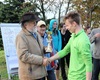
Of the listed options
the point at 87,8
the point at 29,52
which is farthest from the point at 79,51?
the point at 87,8

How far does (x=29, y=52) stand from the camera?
126 inches

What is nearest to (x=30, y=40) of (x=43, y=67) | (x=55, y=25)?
(x=43, y=67)

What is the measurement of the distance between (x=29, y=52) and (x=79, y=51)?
30.6 inches

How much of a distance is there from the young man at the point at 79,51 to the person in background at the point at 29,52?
1.85ft

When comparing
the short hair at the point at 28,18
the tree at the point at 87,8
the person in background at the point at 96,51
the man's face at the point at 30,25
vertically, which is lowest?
the person in background at the point at 96,51

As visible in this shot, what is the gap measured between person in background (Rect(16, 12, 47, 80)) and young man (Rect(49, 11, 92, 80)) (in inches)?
22.2

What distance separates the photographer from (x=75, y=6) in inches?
761

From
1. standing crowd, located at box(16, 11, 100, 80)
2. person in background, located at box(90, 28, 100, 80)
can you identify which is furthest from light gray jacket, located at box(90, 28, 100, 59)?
standing crowd, located at box(16, 11, 100, 80)

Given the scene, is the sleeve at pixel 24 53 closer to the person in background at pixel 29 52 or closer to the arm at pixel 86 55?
the person in background at pixel 29 52

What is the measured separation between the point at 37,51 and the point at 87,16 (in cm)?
1641

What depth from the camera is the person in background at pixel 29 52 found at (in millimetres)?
3137

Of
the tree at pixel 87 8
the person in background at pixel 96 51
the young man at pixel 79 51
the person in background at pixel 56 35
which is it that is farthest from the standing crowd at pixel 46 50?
the tree at pixel 87 8

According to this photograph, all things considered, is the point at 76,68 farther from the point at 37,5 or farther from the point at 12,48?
the point at 37,5

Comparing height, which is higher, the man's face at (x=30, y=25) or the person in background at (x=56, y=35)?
the man's face at (x=30, y=25)
